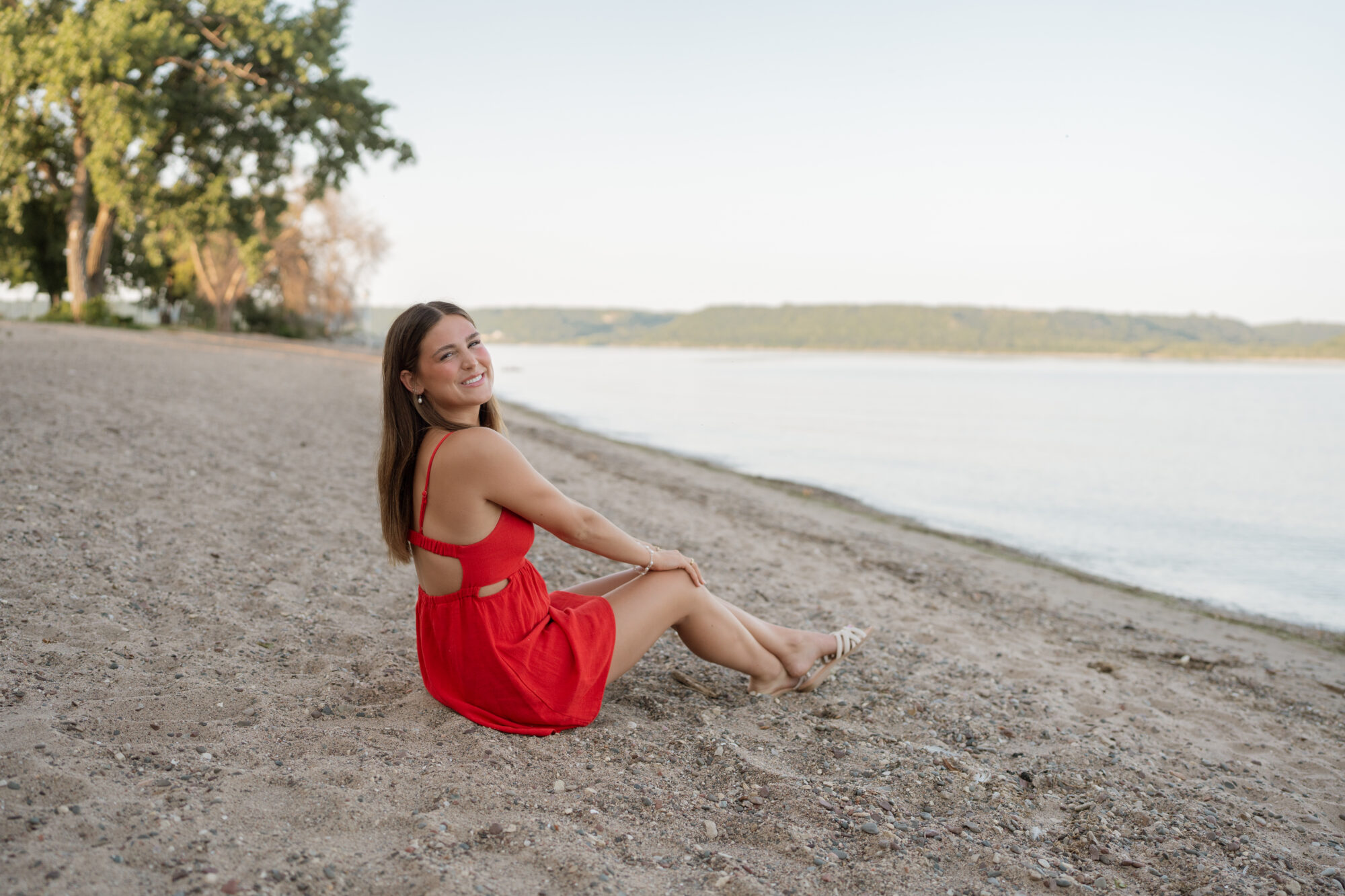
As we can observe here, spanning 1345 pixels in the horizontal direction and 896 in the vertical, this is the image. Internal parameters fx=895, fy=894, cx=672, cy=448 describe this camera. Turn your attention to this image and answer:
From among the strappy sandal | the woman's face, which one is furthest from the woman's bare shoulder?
the strappy sandal

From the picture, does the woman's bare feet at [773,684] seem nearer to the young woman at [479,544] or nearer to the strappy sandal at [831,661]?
the strappy sandal at [831,661]

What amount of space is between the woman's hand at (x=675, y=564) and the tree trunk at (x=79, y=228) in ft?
82.5

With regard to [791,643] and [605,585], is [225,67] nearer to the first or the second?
[605,585]

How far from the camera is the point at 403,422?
3.20m

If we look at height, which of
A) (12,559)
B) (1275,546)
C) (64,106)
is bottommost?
(1275,546)

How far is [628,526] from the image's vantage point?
313 inches

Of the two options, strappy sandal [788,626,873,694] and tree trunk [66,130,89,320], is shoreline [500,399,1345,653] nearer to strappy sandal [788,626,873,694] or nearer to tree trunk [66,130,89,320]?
strappy sandal [788,626,873,694]

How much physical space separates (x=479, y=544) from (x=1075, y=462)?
17.6 meters

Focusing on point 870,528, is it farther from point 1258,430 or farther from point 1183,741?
point 1258,430

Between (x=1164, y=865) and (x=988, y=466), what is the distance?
Result: 48.8ft

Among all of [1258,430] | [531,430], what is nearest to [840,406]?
[1258,430]

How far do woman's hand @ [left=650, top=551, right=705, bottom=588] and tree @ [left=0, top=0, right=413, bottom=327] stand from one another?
2046 centimetres

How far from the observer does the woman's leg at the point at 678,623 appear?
342 centimetres

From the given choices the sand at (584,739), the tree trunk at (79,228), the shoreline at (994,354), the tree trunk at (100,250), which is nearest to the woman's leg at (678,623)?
the sand at (584,739)
